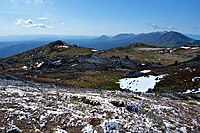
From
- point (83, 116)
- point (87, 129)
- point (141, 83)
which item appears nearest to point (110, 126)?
point (87, 129)

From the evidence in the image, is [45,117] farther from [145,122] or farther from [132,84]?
[132,84]

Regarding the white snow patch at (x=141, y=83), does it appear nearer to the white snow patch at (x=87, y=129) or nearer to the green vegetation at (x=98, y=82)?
the green vegetation at (x=98, y=82)

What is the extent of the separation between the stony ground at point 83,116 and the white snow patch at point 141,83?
104ft

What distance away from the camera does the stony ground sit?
912 inches

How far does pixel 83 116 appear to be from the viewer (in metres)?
25.3

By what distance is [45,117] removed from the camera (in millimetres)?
24344

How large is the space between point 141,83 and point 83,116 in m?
45.7

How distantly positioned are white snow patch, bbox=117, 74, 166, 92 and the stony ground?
3167cm

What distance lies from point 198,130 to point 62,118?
14674mm

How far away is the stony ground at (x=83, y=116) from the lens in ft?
76.0

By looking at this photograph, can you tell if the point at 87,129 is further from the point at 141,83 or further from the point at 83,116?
the point at 141,83

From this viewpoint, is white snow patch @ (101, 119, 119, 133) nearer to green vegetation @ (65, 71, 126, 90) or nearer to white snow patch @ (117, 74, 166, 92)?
white snow patch @ (117, 74, 166, 92)

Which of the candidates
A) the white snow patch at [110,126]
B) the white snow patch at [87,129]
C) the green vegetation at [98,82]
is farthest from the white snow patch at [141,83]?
the white snow patch at [87,129]

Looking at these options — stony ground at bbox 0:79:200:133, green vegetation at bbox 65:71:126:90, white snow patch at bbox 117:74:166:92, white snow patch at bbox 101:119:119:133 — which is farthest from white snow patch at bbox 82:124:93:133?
green vegetation at bbox 65:71:126:90
